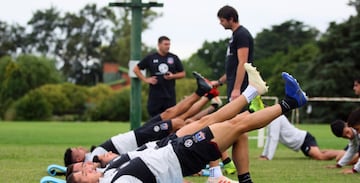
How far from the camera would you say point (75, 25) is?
93.2 m

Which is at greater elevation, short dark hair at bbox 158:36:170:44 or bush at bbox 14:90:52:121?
short dark hair at bbox 158:36:170:44

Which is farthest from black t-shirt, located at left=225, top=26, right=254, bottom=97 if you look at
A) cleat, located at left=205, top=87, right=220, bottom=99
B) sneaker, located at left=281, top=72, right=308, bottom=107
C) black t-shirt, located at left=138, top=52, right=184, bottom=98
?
black t-shirt, located at left=138, top=52, right=184, bottom=98

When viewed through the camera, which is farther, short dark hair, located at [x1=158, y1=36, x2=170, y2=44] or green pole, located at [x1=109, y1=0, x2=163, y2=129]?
green pole, located at [x1=109, y1=0, x2=163, y2=129]

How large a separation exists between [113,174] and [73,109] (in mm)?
53838

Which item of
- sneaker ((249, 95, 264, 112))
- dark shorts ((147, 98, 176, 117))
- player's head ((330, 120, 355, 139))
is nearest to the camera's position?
sneaker ((249, 95, 264, 112))

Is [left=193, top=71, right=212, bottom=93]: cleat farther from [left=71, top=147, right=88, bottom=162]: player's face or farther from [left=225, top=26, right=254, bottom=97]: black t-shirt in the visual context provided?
[left=71, top=147, right=88, bottom=162]: player's face

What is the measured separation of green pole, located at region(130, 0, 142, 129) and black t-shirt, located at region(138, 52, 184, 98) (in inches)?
69.8

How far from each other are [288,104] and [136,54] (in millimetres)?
8607

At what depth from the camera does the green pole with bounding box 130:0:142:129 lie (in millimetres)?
15617

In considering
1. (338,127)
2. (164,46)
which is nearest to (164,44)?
(164,46)

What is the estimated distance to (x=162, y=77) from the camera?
45.4 feet

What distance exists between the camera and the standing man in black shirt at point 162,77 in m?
13.7

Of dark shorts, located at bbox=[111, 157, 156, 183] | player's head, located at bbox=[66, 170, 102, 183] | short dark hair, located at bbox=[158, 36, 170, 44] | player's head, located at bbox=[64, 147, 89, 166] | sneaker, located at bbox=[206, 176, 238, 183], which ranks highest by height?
short dark hair, located at bbox=[158, 36, 170, 44]

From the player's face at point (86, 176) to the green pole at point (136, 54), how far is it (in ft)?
28.0
